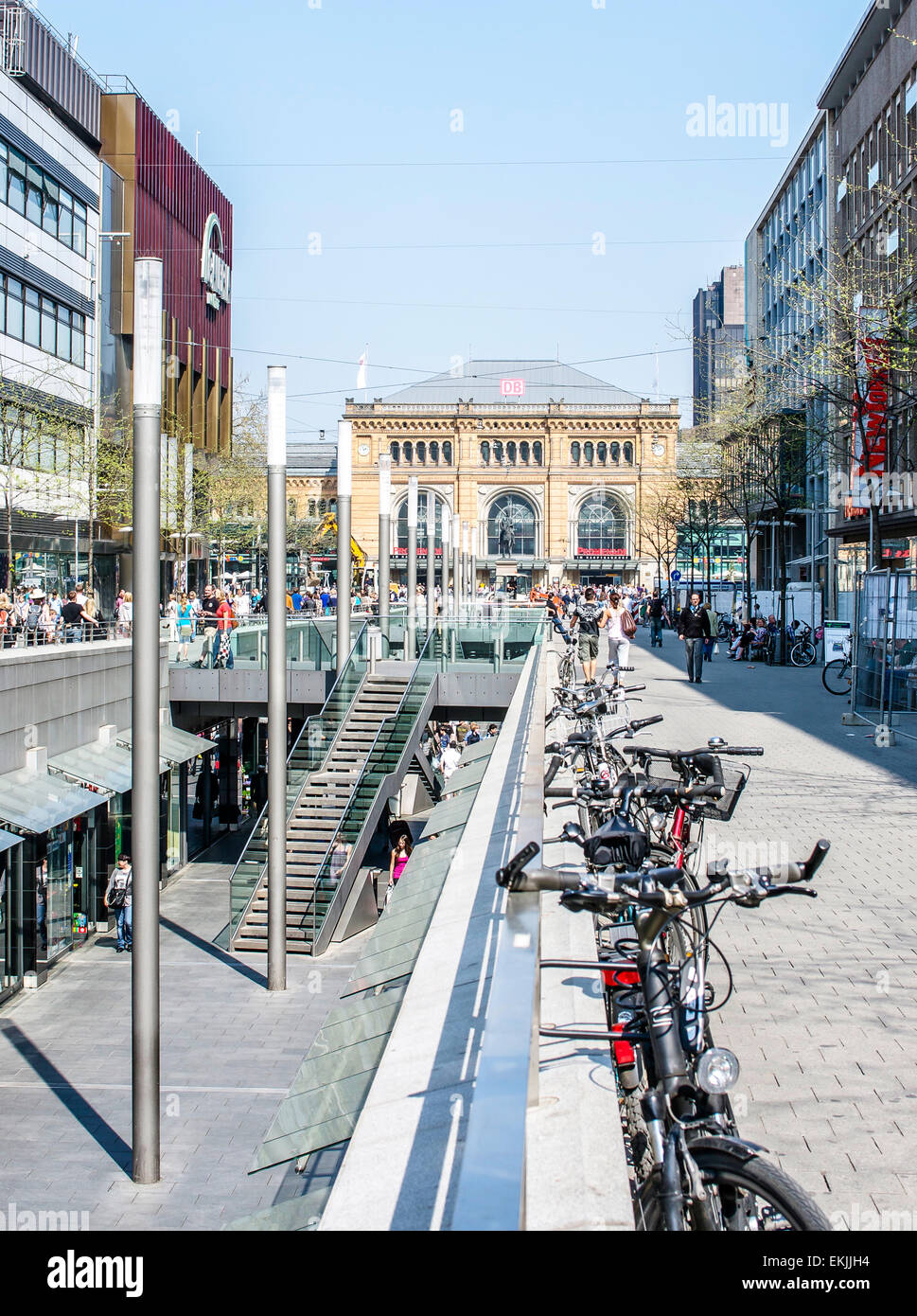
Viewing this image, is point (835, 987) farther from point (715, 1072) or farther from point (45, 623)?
point (45, 623)

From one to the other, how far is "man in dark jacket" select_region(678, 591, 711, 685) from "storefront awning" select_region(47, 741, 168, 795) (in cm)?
1057

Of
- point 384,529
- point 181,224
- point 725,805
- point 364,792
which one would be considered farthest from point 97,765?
point 181,224

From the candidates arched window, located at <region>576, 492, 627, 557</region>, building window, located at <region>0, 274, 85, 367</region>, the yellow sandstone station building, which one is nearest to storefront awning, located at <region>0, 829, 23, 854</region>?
building window, located at <region>0, 274, 85, 367</region>

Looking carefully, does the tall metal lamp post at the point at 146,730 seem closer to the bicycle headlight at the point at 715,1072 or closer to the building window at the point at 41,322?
the bicycle headlight at the point at 715,1072

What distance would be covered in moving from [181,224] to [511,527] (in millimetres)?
50894

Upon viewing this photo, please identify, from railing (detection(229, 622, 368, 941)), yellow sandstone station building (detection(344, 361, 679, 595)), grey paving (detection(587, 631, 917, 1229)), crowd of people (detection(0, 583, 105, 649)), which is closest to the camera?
grey paving (detection(587, 631, 917, 1229))

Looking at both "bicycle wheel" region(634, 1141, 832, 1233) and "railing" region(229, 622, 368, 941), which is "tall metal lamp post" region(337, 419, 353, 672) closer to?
"railing" region(229, 622, 368, 941)

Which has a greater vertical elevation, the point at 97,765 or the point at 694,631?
the point at 694,631

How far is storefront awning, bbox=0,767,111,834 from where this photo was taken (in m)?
17.3

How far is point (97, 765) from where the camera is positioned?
2181 centimetres

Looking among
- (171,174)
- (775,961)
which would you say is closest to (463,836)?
(775,961)

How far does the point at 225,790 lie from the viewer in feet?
119

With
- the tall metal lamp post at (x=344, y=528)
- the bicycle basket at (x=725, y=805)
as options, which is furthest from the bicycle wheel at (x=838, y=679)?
the bicycle basket at (x=725, y=805)

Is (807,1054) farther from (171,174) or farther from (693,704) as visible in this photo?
(171,174)
